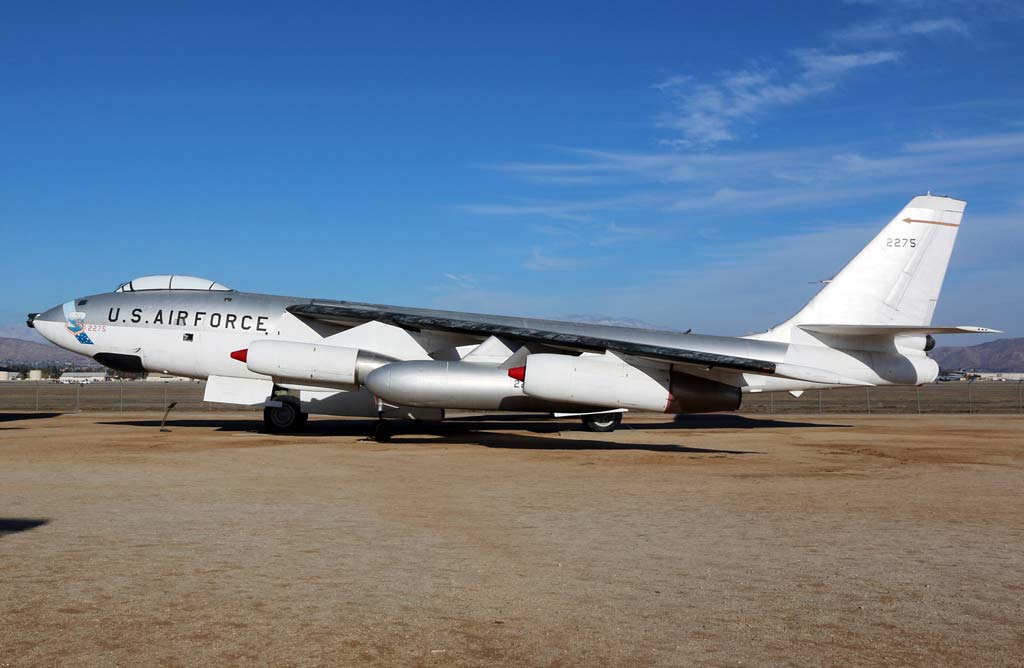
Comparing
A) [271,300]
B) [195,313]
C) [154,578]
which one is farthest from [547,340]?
[154,578]

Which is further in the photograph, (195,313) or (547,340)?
(195,313)

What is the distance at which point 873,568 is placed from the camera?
6684mm

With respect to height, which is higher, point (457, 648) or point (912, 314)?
point (912, 314)

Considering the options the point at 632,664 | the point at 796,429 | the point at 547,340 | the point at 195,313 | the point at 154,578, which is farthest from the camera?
the point at 796,429

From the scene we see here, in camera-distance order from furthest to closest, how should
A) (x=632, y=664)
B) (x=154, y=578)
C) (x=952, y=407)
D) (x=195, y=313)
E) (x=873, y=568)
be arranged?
(x=952, y=407) → (x=195, y=313) → (x=873, y=568) → (x=154, y=578) → (x=632, y=664)

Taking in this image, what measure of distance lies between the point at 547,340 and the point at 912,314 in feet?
31.1

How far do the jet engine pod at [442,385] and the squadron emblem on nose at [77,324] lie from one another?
828 cm

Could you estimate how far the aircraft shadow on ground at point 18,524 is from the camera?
306 inches

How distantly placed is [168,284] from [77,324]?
2.33 meters

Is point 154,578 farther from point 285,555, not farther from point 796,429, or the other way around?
point 796,429

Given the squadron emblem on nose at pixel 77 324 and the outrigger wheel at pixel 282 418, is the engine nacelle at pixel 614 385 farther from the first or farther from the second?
the squadron emblem on nose at pixel 77 324

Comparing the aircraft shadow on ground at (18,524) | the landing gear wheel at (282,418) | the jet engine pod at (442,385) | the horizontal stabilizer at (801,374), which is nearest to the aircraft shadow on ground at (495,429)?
the landing gear wheel at (282,418)

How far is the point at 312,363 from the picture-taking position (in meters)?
18.5

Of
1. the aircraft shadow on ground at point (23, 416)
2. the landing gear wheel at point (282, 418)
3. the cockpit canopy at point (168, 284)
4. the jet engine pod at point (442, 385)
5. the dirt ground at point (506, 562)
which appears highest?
the cockpit canopy at point (168, 284)
